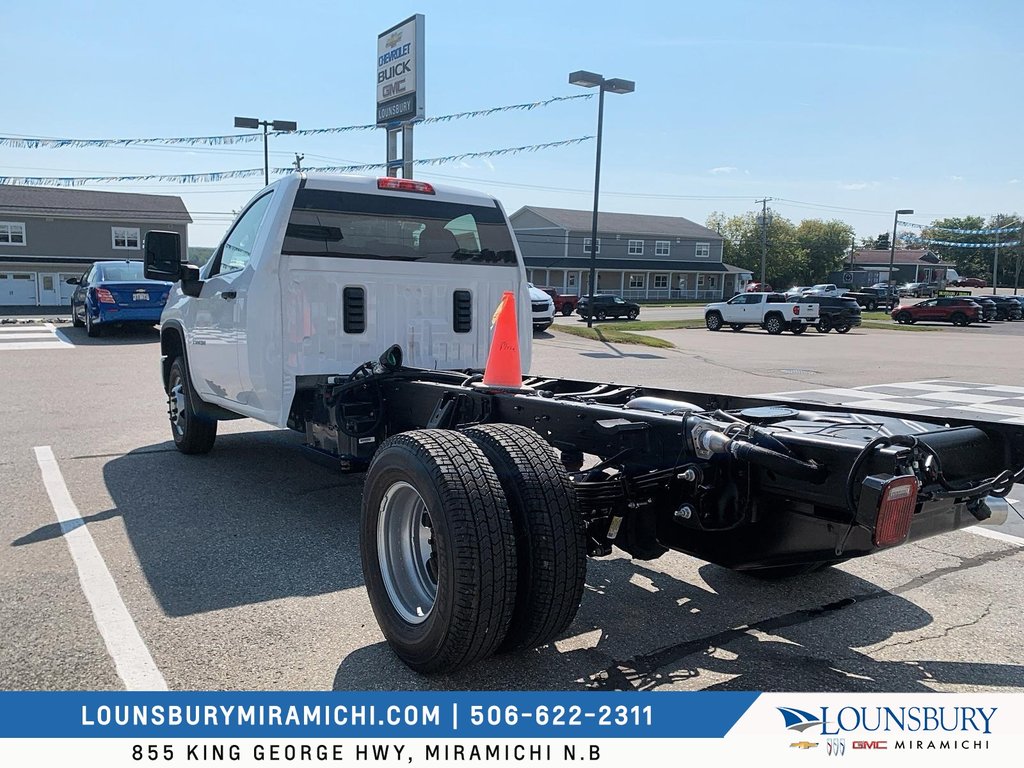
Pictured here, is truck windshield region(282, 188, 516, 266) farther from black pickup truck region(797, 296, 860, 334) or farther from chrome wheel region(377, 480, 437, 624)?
black pickup truck region(797, 296, 860, 334)

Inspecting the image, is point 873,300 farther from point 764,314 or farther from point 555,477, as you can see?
point 555,477

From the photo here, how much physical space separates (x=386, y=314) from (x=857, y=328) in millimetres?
36933

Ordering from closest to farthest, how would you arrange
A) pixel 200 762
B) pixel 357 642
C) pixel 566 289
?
pixel 200 762 < pixel 357 642 < pixel 566 289

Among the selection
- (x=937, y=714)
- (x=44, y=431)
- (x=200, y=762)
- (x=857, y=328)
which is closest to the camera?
(x=200, y=762)

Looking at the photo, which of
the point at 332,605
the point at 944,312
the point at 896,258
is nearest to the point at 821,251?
the point at 896,258

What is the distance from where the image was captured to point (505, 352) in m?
4.63

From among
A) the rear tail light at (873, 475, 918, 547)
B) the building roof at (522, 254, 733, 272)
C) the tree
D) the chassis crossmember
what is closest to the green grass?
the chassis crossmember

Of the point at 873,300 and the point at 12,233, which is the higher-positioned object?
the point at 12,233

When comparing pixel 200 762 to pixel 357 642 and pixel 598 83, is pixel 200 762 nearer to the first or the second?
pixel 357 642

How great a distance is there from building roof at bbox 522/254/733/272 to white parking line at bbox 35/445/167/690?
2159 inches

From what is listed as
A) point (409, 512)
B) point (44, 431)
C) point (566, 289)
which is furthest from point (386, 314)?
point (566, 289)

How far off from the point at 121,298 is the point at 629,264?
53520mm

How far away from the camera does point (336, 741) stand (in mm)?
2803

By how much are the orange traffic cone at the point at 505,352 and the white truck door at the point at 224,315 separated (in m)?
1.88
